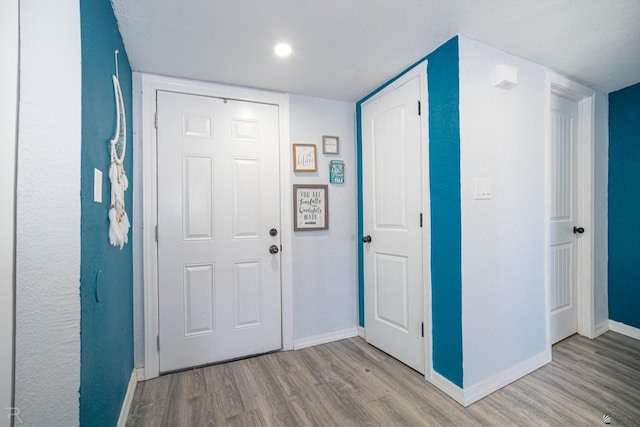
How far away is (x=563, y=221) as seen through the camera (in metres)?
2.38

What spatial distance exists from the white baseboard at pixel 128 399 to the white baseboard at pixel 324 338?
3.79 feet

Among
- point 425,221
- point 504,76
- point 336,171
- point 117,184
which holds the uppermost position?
point 504,76

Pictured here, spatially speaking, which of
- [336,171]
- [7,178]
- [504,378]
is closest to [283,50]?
[336,171]

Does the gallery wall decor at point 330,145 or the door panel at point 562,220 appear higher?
the gallery wall decor at point 330,145

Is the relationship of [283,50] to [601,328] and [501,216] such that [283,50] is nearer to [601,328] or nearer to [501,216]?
[501,216]

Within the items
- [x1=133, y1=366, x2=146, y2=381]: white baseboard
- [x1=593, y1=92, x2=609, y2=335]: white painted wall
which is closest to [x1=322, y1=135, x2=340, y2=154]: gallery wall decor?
[x1=133, y1=366, x2=146, y2=381]: white baseboard

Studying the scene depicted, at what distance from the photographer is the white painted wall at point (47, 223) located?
2.45ft

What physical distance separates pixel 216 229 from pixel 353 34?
1656mm

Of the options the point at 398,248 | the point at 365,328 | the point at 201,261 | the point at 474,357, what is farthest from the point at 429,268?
the point at 201,261

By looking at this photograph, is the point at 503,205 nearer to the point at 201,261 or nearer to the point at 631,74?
the point at 631,74

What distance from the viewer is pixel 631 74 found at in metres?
2.21

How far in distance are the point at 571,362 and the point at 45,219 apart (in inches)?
124

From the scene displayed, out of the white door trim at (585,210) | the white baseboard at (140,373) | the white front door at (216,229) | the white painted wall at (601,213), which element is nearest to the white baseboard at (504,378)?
the white door trim at (585,210)

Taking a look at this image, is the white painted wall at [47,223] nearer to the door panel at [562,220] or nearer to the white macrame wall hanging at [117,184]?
the white macrame wall hanging at [117,184]
